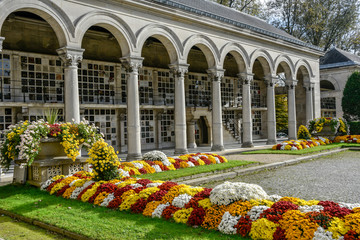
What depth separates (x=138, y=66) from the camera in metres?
15.8

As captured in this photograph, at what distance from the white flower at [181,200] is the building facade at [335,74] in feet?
108

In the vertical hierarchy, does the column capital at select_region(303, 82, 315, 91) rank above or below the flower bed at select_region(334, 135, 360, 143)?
above

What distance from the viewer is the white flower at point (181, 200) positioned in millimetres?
6305

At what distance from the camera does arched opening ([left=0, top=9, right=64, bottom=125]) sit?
53.7 feet

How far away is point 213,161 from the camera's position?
13984 millimetres

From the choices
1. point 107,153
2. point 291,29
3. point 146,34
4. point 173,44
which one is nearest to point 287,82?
point 173,44

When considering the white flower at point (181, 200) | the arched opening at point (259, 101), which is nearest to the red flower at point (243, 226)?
the white flower at point (181, 200)

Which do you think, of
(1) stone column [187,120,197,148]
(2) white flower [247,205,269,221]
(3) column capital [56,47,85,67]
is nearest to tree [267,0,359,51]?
(1) stone column [187,120,197,148]

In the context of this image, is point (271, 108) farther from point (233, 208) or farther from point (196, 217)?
point (196, 217)

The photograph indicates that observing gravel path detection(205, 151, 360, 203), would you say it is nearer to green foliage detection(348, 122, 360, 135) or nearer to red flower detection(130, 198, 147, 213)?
red flower detection(130, 198, 147, 213)

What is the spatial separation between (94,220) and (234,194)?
264 cm

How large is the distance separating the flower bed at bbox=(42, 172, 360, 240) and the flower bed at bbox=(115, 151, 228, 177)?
9.11ft

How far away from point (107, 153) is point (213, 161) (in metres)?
6.44

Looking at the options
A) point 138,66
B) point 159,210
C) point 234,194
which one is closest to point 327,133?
point 138,66
